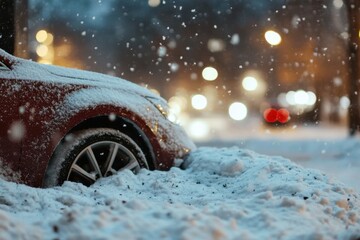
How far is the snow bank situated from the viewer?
3.08 metres

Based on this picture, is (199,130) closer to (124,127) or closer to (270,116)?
(270,116)

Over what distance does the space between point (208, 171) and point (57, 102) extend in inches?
66.4

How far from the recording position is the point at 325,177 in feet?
16.0

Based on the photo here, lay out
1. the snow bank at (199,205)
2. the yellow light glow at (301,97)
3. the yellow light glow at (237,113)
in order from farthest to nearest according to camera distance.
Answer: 1. the yellow light glow at (237,113)
2. the yellow light glow at (301,97)
3. the snow bank at (199,205)

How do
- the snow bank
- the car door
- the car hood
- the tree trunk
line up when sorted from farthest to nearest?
the tree trunk, the car hood, the car door, the snow bank

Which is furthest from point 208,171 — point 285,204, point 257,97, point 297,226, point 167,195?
point 257,97

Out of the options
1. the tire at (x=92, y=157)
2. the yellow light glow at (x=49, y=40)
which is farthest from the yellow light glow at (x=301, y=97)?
the tire at (x=92, y=157)

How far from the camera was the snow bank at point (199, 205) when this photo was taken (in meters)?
3.08

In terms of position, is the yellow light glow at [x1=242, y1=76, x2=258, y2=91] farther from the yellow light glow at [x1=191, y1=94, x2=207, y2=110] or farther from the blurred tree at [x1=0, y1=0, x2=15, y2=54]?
the blurred tree at [x1=0, y1=0, x2=15, y2=54]

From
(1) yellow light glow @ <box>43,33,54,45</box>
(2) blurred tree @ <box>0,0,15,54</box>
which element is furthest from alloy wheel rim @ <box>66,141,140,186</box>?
(1) yellow light glow @ <box>43,33,54,45</box>

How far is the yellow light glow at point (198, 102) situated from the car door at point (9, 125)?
33164 millimetres

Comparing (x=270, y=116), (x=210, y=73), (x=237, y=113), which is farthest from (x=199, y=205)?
(x=210, y=73)

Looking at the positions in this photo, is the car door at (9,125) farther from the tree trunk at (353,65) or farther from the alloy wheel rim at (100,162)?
the tree trunk at (353,65)

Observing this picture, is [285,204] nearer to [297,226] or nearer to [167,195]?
[297,226]
